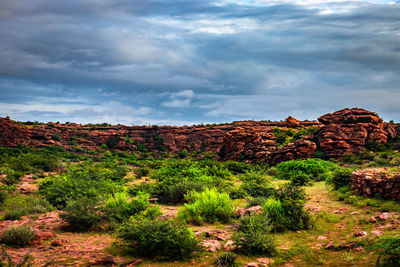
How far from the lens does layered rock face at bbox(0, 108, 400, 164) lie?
94.2ft

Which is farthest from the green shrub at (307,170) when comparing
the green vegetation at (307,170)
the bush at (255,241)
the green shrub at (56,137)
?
the green shrub at (56,137)

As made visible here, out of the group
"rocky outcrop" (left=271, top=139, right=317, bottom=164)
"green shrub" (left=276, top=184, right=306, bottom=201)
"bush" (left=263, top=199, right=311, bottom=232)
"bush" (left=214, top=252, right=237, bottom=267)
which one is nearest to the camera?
"bush" (left=214, top=252, right=237, bottom=267)

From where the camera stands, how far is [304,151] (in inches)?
1065

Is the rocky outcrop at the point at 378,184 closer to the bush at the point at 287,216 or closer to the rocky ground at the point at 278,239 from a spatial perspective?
the rocky ground at the point at 278,239

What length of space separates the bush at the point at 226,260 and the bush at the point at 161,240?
2.21 ft

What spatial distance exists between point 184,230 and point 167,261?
2.43ft

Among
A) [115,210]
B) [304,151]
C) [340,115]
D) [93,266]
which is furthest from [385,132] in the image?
[93,266]

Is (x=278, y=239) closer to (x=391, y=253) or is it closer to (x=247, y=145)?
(x=391, y=253)

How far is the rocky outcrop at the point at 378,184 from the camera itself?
956 centimetres

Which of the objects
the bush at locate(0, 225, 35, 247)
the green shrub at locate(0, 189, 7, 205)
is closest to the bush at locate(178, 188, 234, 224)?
the bush at locate(0, 225, 35, 247)

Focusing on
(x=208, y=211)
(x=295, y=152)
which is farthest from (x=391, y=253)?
(x=295, y=152)

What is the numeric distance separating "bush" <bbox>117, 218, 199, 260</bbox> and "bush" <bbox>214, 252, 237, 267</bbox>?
2.21 feet

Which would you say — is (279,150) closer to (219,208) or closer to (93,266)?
(219,208)

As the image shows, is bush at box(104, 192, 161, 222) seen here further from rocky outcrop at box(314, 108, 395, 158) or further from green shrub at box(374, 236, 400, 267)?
rocky outcrop at box(314, 108, 395, 158)
